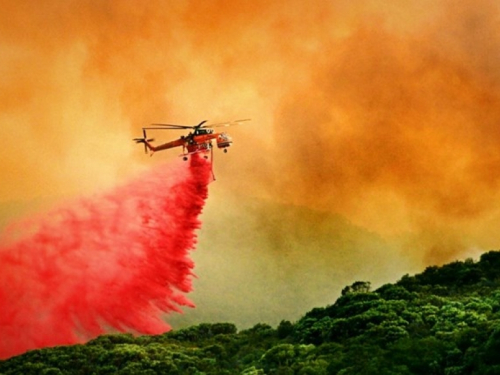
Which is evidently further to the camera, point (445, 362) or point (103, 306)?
point (103, 306)

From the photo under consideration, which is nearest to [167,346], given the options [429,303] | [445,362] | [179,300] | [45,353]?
[179,300]

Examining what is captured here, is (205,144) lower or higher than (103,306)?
higher

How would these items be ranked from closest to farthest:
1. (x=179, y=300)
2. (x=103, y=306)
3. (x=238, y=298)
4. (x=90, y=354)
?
(x=90, y=354) < (x=179, y=300) < (x=103, y=306) < (x=238, y=298)

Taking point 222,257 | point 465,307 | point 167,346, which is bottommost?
point 465,307

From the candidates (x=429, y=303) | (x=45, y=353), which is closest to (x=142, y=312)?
(x=45, y=353)

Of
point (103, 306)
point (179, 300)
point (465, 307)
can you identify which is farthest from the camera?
point (103, 306)

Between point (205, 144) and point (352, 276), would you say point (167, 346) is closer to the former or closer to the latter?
point (205, 144)
